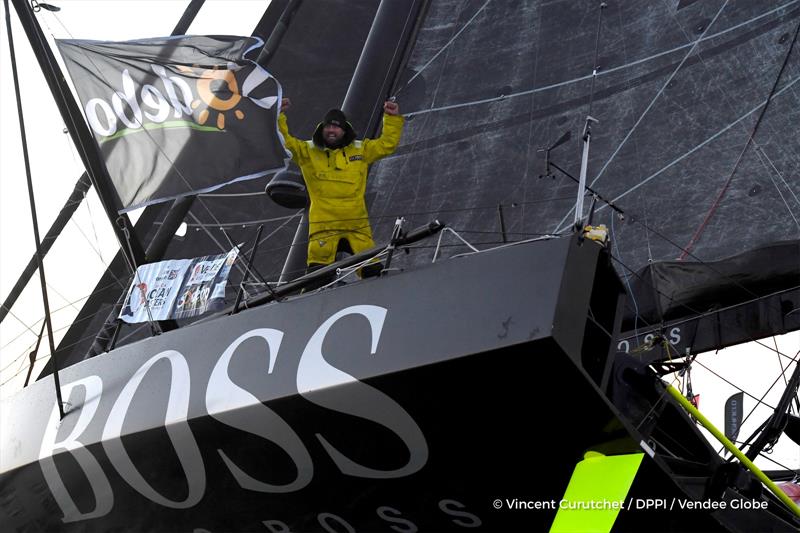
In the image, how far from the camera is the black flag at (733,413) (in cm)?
616

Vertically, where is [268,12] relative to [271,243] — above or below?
above

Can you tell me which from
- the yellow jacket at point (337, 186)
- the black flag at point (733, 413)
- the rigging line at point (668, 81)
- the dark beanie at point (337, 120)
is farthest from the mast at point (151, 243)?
the black flag at point (733, 413)

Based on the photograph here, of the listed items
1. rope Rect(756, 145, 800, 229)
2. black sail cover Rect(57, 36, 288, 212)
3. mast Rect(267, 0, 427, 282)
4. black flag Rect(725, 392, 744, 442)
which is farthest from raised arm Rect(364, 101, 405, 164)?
black flag Rect(725, 392, 744, 442)

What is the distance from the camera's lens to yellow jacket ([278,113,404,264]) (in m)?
4.58

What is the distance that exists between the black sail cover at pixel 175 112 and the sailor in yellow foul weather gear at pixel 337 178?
0.55ft

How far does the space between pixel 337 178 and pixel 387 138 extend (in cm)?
26

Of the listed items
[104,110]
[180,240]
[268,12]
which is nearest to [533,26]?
[268,12]

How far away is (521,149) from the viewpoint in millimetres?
6328

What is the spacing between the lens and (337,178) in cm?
464

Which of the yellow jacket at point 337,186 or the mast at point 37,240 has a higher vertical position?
the yellow jacket at point 337,186

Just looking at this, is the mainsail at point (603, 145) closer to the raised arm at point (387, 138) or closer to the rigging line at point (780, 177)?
the rigging line at point (780, 177)

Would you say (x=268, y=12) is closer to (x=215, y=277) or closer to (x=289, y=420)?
(x=215, y=277)

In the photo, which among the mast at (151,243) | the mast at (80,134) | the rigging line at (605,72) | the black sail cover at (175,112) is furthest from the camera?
the mast at (151,243)

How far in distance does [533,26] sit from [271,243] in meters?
2.07
